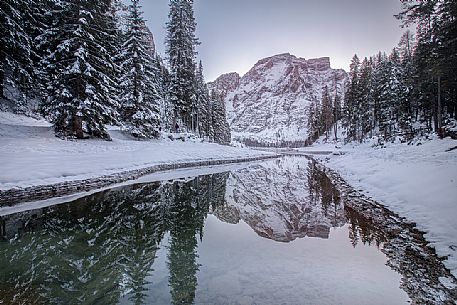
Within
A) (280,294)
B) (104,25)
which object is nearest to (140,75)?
(104,25)

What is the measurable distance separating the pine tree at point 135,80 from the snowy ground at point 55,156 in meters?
2.09

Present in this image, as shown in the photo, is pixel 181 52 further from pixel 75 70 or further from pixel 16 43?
pixel 16 43

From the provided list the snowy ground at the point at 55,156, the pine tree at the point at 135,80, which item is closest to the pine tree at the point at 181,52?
the pine tree at the point at 135,80

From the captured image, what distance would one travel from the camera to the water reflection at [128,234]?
4176 millimetres

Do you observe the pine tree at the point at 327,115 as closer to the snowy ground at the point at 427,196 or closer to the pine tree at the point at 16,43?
the snowy ground at the point at 427,196

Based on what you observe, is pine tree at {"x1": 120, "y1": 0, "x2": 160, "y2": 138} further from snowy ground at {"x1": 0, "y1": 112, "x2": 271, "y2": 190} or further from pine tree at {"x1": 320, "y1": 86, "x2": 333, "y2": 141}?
pine tree at {"x1": 320, "y1": 86, "x2": 333, "y2": 141}

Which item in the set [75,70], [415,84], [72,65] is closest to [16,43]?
[72,65]

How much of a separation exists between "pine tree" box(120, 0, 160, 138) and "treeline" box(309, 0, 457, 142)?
71.3 feet

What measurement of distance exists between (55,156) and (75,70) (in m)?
6.83

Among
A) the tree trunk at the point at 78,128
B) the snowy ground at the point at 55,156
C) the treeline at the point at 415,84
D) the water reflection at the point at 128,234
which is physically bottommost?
the water reflection at the point at 128,234

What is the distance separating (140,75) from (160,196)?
59.6 ft

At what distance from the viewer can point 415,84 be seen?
22266 mm

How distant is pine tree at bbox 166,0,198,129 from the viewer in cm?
3278

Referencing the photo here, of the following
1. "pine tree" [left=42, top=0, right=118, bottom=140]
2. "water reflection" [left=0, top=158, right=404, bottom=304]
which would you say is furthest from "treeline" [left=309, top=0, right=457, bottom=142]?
"pine tree" [left=42, top=0, right=118, bottom=140]
